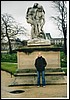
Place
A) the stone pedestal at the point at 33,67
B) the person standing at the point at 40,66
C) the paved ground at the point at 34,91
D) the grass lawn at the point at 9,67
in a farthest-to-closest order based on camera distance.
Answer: the grass lawn at the point at 9,67 < the stone pedestal at the point at 33,67 < the person standing at the point at 40,66 < the paved ground at the point at 34,91

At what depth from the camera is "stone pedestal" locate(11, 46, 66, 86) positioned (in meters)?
6.86

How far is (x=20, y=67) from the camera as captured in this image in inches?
274

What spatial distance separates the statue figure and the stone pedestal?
17.2 inches

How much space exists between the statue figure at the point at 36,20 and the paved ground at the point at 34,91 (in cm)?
140

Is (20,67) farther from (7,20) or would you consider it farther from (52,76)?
(7,20)

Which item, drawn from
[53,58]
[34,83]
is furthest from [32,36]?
[34,83]

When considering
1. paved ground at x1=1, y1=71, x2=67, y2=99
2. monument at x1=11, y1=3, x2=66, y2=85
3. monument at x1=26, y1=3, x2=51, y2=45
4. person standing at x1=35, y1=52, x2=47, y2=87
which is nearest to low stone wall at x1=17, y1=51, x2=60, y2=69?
monument at x1=11, y1=3, x2=66, y2=85

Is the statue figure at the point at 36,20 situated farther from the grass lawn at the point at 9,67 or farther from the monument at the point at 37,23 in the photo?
the grass lawn at the point at 9,67

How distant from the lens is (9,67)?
7250mm

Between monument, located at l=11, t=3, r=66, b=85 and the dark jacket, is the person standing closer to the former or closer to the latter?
the dark jacket

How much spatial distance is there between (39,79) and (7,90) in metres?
0.87

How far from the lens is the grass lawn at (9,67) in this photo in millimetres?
7059

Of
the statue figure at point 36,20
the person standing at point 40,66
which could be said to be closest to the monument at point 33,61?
the statue figure at point 36,20

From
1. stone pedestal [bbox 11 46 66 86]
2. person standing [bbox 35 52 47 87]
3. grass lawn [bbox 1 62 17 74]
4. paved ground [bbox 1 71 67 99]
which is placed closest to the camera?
paved ground [bbox 1 71 67 99]
